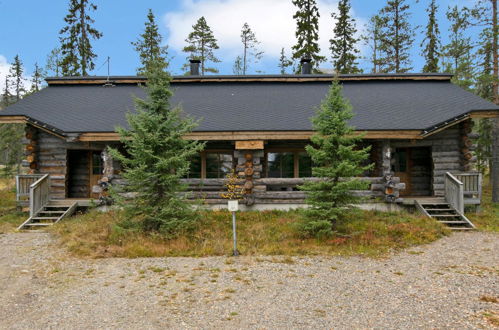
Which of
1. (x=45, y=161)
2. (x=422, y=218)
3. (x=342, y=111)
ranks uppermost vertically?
(x=342, y=111)

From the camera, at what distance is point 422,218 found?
34.9 feet

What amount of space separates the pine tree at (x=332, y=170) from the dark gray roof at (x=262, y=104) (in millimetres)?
2981

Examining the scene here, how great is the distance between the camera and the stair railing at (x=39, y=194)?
36.8ft

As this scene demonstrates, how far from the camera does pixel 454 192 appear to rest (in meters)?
11.5

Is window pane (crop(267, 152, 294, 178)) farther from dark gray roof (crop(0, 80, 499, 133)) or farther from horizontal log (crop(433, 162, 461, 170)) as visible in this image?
horizontal log (crop(433, 162, 461, 170))

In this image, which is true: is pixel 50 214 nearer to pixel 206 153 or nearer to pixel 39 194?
pixel 39 194

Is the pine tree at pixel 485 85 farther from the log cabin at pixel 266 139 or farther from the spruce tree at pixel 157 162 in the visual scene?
the spruce tree at pixel 157 162

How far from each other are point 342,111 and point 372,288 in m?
4.89

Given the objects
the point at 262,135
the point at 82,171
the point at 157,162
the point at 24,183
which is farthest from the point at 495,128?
the point at 24,183

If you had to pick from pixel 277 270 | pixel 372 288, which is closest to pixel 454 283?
pixel 372 288

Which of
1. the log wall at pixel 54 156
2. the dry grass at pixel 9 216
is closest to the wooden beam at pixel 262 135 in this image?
the log wall at pixel 54 156

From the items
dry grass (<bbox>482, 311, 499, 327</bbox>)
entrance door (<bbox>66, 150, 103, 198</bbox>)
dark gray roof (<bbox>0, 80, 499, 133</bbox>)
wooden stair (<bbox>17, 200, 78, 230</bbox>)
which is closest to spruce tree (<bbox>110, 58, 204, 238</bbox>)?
dark gray roof (<bbox>0, 80, 499, 133</bbox>)

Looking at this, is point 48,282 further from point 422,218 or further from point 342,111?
point 422,218

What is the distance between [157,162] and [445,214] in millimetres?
10369
